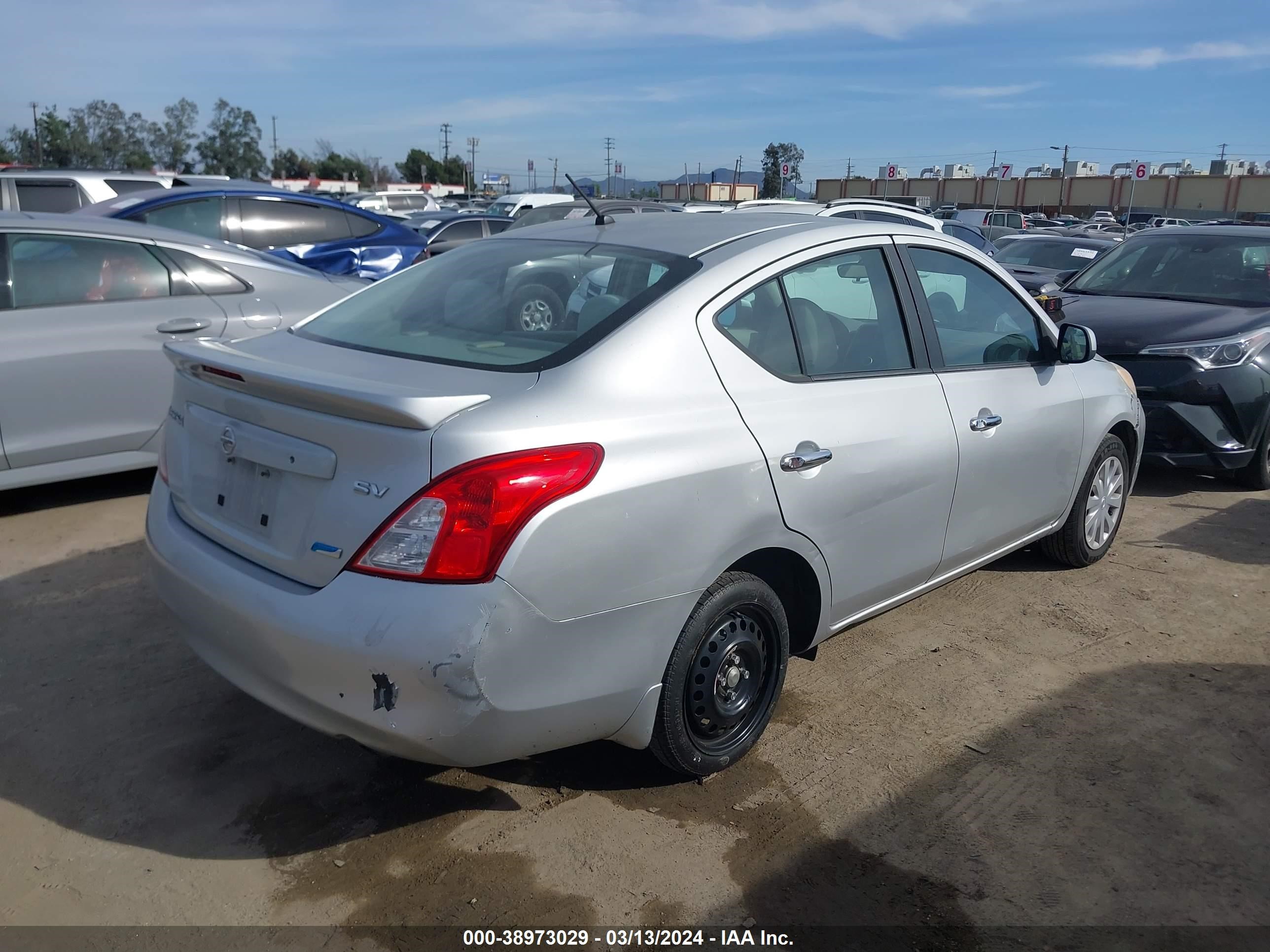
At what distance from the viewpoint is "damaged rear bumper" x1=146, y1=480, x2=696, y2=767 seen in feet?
7.79

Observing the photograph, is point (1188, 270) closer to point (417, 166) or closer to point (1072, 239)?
point (1072, 239)

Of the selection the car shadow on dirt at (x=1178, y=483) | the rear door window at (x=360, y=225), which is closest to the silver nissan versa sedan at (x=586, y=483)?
the car shadow on dirt at (x=1178, y=483)

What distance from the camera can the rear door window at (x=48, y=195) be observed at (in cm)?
1085

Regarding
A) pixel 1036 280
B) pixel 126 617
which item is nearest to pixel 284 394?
pixel 126 617

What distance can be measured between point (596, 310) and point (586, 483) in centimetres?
73

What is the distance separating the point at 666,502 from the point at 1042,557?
10.6ft

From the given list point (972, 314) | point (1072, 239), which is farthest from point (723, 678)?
point (1072, 239)

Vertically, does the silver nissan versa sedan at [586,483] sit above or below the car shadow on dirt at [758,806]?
above

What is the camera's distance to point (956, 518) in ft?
12.6

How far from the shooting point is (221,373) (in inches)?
114

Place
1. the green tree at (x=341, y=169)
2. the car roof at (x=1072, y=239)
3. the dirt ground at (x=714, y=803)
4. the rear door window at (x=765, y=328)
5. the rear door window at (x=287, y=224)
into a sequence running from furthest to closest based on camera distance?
the green tree at (x=341, y=169), the car roof at (x=1072, y=239), the rear door window at (x=287, y=224), the rear door window at (x=765, y=328), the dirt ground at (x=714, y=803)

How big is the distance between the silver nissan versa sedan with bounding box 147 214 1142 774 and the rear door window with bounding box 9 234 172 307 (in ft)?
8.48

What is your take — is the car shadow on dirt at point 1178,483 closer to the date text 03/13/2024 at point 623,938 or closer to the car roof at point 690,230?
the car roof at point 690,230

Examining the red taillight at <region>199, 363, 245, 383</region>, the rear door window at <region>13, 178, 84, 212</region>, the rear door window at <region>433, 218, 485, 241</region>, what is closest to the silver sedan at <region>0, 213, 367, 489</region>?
the red taillight at <region>199, 363, 245, 383</region>
